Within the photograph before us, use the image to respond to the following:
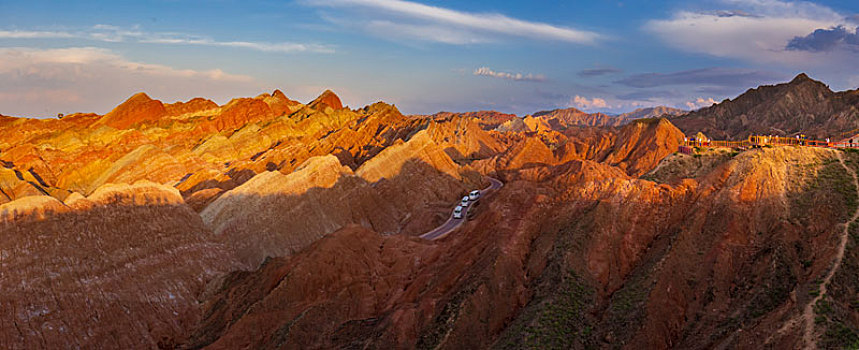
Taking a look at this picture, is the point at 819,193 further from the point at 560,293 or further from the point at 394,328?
the point at 394,328

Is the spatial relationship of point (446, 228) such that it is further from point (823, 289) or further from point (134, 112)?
point (134, 112)

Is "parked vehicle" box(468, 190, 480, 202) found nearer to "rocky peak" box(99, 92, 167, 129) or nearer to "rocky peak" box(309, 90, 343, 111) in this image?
"rocky peak" box(309, 90, 343, 111)

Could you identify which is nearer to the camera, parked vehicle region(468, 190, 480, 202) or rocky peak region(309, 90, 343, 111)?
parked vehicle region(468, 190, 480, 202)

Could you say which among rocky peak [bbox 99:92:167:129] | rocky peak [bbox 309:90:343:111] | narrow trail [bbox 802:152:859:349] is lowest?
rocky peak [bbox 99:92:167:129]

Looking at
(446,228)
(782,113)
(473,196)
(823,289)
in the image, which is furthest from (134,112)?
(782,113)

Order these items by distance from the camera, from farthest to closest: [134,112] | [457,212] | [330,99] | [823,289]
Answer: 1. [330,99]
2. [134,112]
3. [457,212]
4. [823,289]

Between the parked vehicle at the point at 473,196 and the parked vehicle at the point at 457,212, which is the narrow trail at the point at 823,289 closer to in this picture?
the parked vehicle at the point at 457,212

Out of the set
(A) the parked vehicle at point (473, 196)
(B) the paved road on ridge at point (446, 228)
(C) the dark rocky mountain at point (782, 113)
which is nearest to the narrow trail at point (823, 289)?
(B) the paved road on ridge at point (446, 228)

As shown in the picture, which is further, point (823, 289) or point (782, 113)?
point (782, 113)

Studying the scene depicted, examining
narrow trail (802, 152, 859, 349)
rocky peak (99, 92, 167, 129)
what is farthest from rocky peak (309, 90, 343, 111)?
narrow trail (802, 152, 859, 349)

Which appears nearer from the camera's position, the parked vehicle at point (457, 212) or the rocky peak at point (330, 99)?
the parked vehicle at point (457, 212)

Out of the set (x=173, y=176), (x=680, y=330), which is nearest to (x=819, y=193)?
(x=680, y=330)
